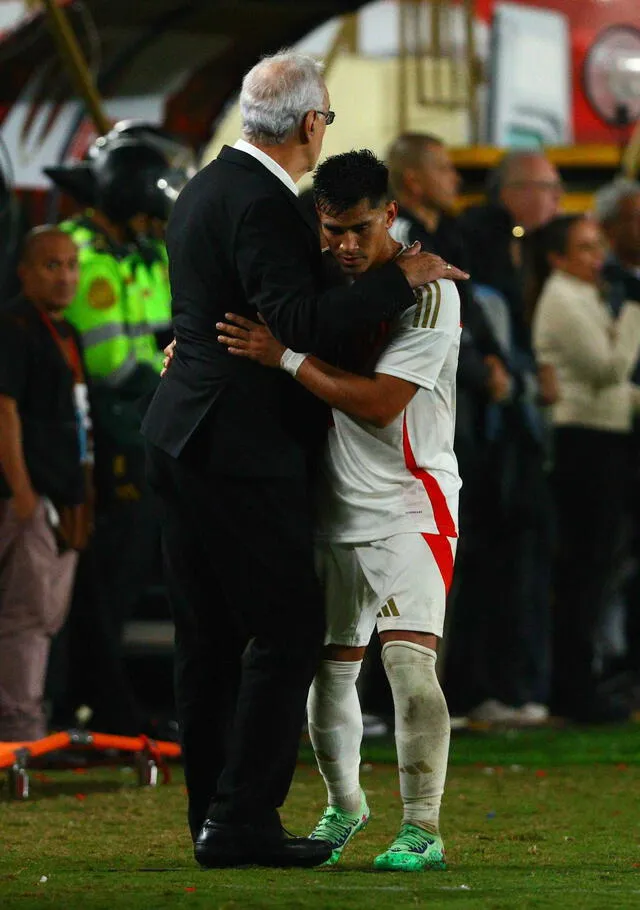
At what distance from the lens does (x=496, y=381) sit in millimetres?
8375

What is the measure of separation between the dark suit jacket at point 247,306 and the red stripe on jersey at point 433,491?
239 mm

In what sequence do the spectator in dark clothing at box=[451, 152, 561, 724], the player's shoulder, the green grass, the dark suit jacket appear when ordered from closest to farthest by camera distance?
the green grass, the dark suit jacket, the player's shoulder, the spectator in dark clothing at box=[451, 152, 561, 724]

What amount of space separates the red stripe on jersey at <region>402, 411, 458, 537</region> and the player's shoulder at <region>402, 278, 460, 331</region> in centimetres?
24

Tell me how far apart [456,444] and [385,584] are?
3.42 meters

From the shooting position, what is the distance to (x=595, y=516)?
9234 millimetres

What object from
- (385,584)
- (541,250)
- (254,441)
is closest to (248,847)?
(385,584)

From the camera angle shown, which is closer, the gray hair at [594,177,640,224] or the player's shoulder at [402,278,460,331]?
the player's shoulder at [402,278,460,331]

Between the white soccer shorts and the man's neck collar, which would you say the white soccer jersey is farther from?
the man's neck collar

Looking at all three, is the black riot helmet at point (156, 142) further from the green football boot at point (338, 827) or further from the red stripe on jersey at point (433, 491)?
the green football boot at point (338, 827)

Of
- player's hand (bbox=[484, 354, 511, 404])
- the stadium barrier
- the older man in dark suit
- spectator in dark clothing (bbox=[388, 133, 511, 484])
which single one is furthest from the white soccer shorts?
player's hand (bbox=[484, 354, 511, 404])

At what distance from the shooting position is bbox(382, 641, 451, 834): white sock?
190 inches

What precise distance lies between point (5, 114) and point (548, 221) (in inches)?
→ 94.8

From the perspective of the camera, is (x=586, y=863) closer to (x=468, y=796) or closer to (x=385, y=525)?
(x=385, y=525)

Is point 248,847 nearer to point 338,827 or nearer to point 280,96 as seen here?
point 338,827
